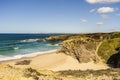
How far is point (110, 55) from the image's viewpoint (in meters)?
36.4

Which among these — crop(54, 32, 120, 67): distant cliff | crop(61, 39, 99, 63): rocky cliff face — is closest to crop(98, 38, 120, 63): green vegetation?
crop(54, 32, 120, 67): distant cliff

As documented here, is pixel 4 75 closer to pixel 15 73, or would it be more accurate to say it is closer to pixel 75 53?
pixel 15 73

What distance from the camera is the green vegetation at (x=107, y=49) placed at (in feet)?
120

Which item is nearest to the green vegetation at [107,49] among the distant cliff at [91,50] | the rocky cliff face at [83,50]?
the distant cliff at [91,50]

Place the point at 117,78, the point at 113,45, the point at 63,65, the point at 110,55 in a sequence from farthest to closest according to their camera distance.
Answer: the point at 113,45 → the point at 110,55 → the point at 63,65 → the point at 117,78

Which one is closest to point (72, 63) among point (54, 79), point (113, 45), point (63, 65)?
point (63, 65)

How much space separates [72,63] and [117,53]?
7125 mm

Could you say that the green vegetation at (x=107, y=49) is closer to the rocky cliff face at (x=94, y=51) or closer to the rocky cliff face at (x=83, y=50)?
the rocky cliff face at (x=94, y=51)

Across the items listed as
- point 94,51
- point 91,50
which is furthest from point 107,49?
point 91,50

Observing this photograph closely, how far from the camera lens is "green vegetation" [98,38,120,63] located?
3666 centimetres

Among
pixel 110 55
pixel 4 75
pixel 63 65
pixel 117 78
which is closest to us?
pixel 4 75

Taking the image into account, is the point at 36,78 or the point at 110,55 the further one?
the point at 110,55

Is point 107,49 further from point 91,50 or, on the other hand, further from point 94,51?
point 91,50

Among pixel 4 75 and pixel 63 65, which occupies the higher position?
pixel 4 75
